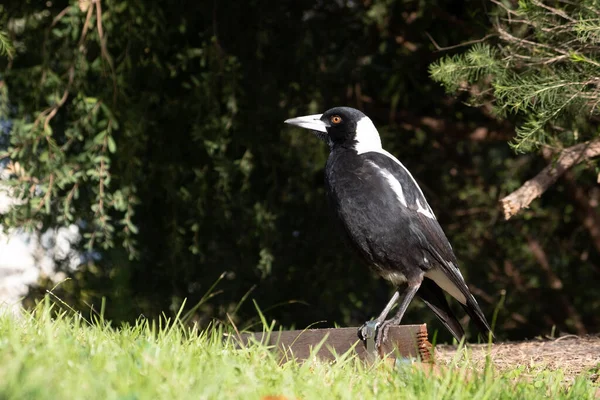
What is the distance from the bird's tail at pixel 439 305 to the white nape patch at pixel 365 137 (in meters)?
0.66

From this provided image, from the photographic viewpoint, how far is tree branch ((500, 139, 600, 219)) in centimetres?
394

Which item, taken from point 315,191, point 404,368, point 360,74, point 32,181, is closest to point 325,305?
point 315,191

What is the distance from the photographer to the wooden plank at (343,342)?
10.2 ft

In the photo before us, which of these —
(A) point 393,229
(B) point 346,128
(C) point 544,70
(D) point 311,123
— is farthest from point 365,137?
(C) point 544,70

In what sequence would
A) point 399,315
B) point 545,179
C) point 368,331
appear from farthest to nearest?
point 545,179 < point 399,315 < point 368,331

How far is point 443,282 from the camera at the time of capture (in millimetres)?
3945

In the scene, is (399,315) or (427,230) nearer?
(399,315)

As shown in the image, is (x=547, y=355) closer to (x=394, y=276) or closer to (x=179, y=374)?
(x=394, y=276)

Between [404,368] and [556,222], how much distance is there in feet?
14.0

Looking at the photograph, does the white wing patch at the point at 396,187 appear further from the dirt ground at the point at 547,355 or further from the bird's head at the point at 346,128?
the dirt ground at the point at 547,355

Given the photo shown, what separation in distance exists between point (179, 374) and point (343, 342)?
47.9 inches

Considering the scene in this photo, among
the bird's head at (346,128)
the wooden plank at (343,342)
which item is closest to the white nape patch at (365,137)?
the bird's head at (346,128)

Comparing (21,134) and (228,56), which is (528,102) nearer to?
(228,56)

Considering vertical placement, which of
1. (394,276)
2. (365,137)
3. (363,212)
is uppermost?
(365,137)
